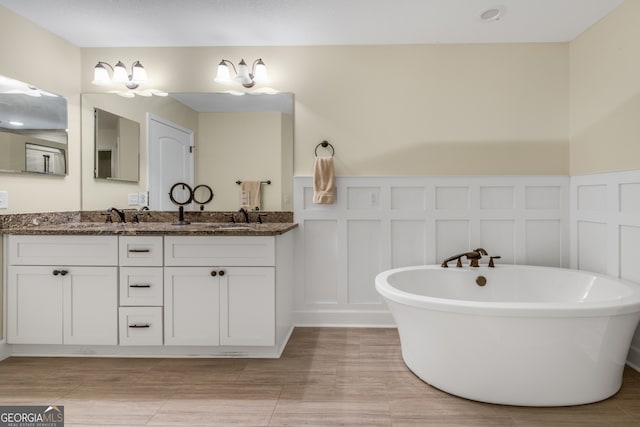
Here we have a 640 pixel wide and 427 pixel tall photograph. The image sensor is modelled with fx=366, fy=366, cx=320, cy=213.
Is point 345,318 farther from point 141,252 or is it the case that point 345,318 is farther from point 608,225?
point 608,225

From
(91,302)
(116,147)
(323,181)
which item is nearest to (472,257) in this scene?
(323,181)

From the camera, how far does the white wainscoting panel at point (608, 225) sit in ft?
7.14

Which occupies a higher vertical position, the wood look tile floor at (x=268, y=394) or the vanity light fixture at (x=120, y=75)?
the vanity light fixture at (x=120, y=75)

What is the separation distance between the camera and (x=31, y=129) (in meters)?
2.41

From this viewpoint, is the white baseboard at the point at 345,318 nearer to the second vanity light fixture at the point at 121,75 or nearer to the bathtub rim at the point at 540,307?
the bathtub rim at the point at 540,307

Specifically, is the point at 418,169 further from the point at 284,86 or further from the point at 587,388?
the point at 587,388

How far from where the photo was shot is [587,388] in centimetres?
175

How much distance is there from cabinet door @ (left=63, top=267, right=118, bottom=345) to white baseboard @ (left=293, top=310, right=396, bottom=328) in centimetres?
129

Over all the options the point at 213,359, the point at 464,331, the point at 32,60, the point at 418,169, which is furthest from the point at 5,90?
the point at 464,331

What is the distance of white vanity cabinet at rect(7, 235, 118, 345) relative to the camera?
7.51 ft

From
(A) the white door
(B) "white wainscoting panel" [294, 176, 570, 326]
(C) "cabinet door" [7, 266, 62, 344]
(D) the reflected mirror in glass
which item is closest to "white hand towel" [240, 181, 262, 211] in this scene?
(B) "white wainscoting panel" [294, 176, 570, 326]

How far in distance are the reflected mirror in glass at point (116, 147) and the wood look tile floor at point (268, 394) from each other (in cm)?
137

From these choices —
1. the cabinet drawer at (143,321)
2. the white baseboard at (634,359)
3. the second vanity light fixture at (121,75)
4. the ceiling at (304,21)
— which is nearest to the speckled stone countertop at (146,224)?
the cabinet drawer at (143,321)

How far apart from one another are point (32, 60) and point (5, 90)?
14.0 inches
